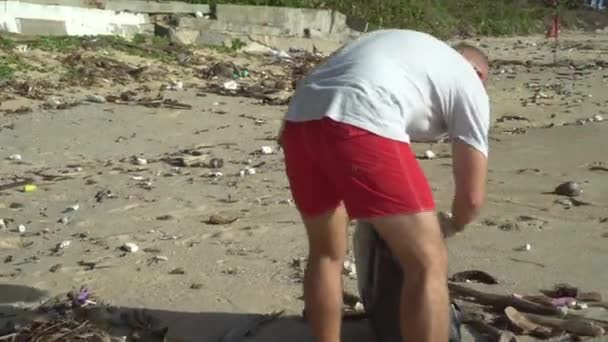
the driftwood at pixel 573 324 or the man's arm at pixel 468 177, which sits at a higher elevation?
the man's arm at pixel 468 177

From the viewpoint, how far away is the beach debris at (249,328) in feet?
13.8

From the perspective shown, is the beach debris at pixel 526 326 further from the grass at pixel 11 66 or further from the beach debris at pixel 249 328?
the grass at pixel 11 66

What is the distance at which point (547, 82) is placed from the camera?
48.3ft

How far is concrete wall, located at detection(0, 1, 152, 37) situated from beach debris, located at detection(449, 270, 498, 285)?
31.6 feet

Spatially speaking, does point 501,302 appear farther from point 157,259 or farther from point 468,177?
point 157,259

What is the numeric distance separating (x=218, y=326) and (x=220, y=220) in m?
1.74

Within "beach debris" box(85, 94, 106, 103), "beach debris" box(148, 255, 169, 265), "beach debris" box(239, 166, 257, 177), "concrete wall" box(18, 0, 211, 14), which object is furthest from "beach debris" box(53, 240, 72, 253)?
"concrete wall" box(18, 0, 211, 14)

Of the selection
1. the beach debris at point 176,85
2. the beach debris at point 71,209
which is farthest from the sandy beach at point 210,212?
the beach debris at point 176,85

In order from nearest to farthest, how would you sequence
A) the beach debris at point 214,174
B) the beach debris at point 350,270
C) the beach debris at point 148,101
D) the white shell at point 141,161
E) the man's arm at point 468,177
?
the man's arm at point 468,177
the beach debris at point 350,270
the beach debris at point 214,174
the white shell at point 141,161
the beach debris at point 148,101

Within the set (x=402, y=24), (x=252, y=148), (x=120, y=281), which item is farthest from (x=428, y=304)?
(x=402, y=24)

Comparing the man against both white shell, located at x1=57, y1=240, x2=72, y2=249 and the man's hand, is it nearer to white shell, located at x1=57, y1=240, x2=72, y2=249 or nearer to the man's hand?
the man's hand

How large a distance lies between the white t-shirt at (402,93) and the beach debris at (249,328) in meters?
1.17

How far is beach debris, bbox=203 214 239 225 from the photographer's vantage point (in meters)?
6.04

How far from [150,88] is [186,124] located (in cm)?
193
